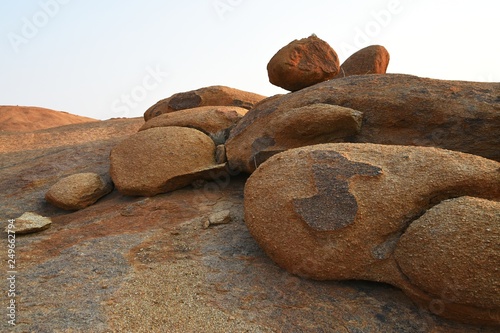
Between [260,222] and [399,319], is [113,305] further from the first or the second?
[399,319]

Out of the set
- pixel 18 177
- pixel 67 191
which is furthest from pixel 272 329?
pixel 18 177

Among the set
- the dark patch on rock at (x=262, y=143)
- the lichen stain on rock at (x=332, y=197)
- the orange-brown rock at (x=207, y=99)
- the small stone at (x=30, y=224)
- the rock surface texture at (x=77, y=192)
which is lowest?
the small stone at (x=30, y=224)

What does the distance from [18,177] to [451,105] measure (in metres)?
7.21

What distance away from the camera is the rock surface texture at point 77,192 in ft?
18.8

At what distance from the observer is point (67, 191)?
576 cm

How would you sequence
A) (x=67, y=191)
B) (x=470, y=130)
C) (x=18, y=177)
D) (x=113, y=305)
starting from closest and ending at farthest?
(x=113, y=305) < (x=470, y=130) < (x=67, y=191) < (x=18, y=177)

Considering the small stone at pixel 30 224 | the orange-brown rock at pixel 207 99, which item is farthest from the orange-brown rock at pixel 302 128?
the orange-brown rock at pixel 207 99

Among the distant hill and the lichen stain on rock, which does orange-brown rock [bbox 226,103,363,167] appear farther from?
the distant hill

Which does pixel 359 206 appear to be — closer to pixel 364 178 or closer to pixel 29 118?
pixel 364 178

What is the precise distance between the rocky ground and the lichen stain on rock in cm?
55

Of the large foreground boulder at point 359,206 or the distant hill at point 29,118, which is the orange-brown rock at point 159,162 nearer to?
the large foreground boulder at point 359,206

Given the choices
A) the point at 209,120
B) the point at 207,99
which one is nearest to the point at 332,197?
the point at 209,120

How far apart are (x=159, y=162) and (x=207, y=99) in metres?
3.63

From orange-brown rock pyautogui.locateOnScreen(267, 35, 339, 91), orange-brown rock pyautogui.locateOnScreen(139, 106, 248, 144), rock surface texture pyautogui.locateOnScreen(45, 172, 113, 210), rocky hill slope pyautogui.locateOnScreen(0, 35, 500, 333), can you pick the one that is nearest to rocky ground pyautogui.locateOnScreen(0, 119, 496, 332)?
rocky hill slope pyautogui.locateOnScreen(0, 35, 500, 333)
